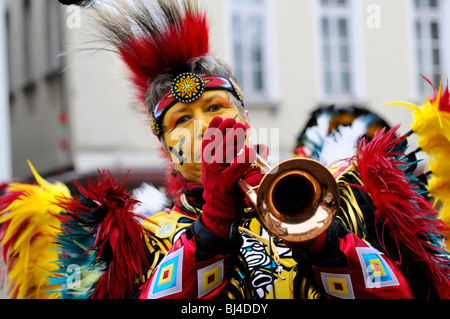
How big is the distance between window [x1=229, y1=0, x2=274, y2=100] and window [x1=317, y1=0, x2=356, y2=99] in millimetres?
862

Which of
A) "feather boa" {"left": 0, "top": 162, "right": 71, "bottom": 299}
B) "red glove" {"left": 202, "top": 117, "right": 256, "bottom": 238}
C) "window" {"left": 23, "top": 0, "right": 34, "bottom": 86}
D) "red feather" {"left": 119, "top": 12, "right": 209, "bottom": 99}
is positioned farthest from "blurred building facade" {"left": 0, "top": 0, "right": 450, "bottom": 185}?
"red glove" {"left": 202, "top": 117, "right": 256, "bottom": 238}

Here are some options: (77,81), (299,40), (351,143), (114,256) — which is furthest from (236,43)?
(114,256)

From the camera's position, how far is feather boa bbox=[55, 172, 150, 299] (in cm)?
204

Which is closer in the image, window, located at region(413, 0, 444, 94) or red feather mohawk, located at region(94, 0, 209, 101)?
red feather mohawk, located at region(94, 0, 209, 101)

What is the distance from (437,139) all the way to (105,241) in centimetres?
122

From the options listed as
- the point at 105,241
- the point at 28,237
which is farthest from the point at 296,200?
the point at 28,237

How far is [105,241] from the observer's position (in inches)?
81.0

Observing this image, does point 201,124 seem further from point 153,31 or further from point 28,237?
point 28,237

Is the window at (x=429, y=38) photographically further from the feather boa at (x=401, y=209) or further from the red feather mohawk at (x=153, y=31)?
the feather boa at (x=401, y=209)

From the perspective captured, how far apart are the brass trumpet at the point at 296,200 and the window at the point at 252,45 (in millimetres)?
7392

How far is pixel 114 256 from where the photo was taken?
81.0 inches

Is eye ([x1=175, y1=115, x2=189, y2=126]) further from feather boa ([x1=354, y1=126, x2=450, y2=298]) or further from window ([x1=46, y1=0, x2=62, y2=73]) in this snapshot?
window ([x1=46, y1=0, x2=62, y2=73])

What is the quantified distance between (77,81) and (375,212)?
22.3ft

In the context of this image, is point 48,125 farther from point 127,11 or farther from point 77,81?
point 127,11
